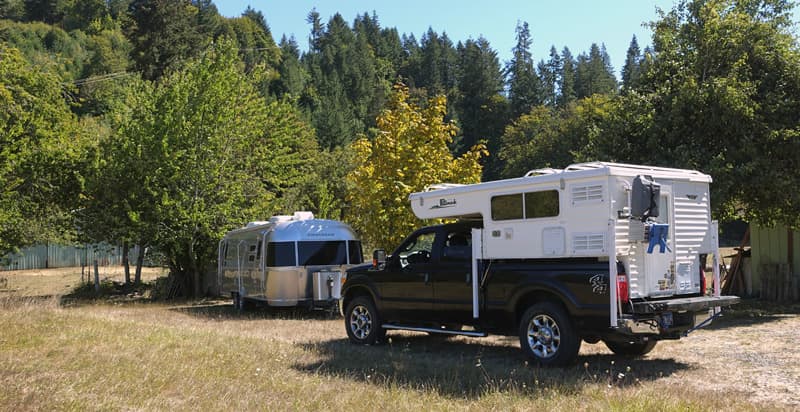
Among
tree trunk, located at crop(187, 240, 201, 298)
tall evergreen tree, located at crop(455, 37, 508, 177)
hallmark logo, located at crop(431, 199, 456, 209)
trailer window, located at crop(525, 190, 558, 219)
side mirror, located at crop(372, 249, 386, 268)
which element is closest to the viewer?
trailer window, located at crop(525, 190, 558, 219)

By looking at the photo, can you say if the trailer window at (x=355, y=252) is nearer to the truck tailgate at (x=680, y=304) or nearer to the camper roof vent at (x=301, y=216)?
the camper roof vent at (x=301, y=216)

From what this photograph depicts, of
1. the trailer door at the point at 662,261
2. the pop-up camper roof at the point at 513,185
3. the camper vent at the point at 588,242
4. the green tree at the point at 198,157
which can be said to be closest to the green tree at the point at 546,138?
the green tree at the point at 198,157

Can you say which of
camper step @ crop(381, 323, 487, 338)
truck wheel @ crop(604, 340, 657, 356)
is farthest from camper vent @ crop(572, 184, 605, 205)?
truck wheel @ crop(604, 340, 657, 356)

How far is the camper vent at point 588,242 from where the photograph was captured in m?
8.55

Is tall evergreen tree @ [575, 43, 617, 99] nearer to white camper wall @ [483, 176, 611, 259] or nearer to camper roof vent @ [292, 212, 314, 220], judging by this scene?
camper roof vent @ [292, 212, 314, 220]

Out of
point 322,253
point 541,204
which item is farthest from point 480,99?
point 541,204

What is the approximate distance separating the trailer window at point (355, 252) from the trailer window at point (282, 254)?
1397 mm

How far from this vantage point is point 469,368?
9312mm

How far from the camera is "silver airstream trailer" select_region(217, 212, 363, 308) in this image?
53.3 feet

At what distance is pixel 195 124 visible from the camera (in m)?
21.4

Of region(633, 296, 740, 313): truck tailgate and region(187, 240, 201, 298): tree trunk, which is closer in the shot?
region(633, 296, 740, 313): truck tailgate

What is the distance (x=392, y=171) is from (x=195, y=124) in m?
7.27

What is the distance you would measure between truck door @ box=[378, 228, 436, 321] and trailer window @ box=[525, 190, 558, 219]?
184 cm

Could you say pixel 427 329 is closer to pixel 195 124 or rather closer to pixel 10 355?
pixel 10 355
